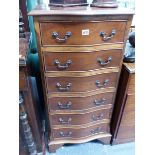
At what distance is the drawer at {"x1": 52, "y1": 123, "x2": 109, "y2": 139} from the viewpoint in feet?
4.24

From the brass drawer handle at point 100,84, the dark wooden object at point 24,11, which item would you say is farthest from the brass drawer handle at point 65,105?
the dark wooden object at point 24,11

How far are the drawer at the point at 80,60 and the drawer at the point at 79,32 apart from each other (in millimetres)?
65

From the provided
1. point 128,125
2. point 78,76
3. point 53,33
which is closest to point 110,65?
point 78,76

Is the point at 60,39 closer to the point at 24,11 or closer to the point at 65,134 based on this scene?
the point at 24,11

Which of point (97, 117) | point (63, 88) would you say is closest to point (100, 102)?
point (97, 117)

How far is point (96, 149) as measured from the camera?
1456 mm

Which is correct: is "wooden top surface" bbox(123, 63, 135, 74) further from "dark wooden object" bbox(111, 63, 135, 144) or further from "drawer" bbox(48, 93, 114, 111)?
"drawer" bbox(48, 93, 114, 111)

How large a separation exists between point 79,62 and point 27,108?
0.42 meters

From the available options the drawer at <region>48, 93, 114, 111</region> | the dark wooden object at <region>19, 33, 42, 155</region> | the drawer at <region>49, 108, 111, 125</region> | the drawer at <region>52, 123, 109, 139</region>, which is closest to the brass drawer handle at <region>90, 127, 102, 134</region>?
the drawer at <region>52, 123, 109, 139</region>

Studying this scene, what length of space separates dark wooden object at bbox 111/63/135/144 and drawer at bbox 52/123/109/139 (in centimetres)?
10

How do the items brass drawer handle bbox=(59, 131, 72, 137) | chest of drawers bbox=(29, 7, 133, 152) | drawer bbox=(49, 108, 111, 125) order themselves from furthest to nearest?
brass drawer handle bbox=(59, 131, 72, 137) → drawer bbox=(49, 108, 111, 125) → chest of drawers bbox=(29, 7, 133, 152)

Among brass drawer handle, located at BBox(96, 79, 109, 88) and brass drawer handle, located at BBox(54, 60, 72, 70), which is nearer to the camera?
brass drawer handle, located at BBox(54, 60, 72, 70)
